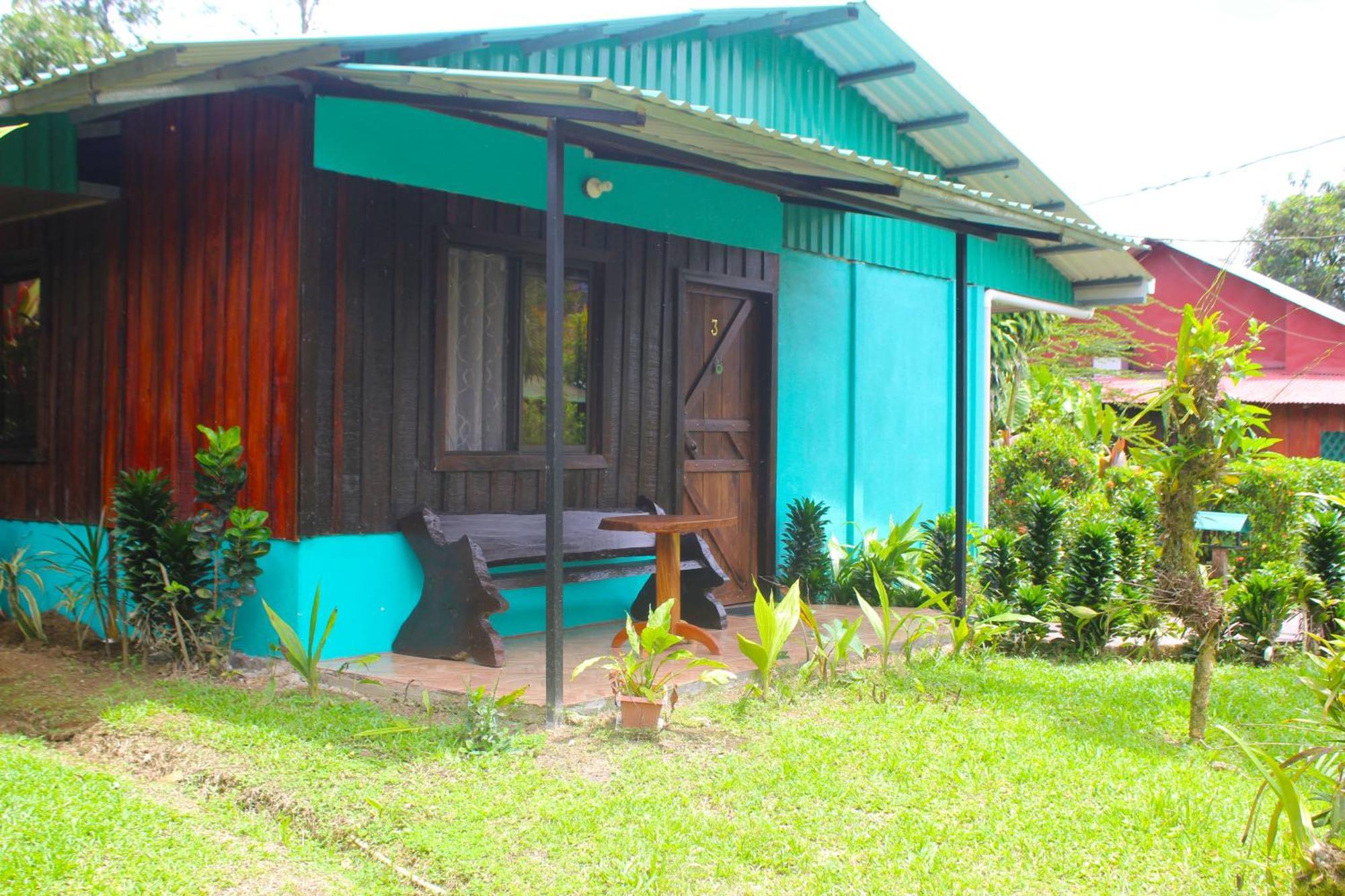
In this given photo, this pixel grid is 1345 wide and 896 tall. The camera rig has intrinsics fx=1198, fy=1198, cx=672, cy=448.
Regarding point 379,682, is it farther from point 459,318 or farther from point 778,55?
point 778,55

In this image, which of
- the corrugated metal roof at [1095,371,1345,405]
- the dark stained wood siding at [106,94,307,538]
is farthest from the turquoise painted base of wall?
the corrugated metal roof at [1095,371,1345,405]

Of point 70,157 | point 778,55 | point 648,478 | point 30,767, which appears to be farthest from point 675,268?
point 30,767

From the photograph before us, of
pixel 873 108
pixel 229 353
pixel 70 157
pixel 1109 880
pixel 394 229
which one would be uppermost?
pixel 873 108

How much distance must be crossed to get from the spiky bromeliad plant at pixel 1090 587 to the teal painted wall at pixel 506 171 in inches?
129

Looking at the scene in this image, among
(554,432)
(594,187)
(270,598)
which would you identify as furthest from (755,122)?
(270,598)

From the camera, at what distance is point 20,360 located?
27.8ft

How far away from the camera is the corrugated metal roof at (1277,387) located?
67.8 ft

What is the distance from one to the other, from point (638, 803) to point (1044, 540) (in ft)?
15.5

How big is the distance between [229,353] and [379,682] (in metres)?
2.26

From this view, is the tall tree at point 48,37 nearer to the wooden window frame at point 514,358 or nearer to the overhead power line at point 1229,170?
the wooden window frame at point 514,358

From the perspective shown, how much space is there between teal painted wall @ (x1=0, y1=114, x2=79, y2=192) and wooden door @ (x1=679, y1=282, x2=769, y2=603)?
398 centimetres

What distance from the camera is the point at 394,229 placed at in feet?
22.2

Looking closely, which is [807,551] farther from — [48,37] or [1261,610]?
[48,37]

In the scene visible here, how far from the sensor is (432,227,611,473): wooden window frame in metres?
7.00
